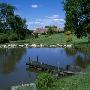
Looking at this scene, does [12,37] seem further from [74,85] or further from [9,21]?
[74,85]

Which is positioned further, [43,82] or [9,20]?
[9,20]

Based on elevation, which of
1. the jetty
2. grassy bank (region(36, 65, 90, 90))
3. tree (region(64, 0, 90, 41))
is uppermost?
tree (region(64, 0, 90, 41))

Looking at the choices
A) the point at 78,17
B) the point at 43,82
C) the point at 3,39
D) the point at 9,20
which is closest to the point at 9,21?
the point at 9,20

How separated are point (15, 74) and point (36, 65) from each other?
4923 mm

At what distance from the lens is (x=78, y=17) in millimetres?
73938

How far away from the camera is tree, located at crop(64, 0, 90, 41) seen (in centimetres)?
7250

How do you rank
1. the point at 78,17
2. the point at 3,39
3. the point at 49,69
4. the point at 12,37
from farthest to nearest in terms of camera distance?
A: 1. the point at 12,37
2. the point at 3,39
3. the point at 78,17
4. the point at 49,69

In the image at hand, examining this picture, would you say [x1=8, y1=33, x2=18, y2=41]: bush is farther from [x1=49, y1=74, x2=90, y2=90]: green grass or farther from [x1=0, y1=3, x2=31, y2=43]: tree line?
[x1=49, y1=74, x2=90, y2=90]: green grass

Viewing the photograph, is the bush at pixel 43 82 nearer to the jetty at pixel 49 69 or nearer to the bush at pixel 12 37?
the jetty at pixel 49 69

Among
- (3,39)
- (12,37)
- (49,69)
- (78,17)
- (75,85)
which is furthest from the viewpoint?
(12,37)

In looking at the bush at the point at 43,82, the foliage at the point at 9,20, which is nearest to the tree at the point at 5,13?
the foliage at the point at 9,20

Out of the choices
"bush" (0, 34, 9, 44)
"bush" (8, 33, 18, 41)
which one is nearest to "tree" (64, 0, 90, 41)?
"bush" (0, 34, 9, 44)

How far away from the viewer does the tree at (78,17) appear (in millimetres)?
72500

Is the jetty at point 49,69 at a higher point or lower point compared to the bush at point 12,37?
lower
